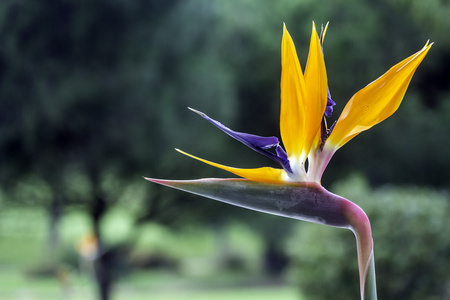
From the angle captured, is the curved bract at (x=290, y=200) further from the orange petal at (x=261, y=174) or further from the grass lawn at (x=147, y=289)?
the grass lawn at (x=147, y=289)

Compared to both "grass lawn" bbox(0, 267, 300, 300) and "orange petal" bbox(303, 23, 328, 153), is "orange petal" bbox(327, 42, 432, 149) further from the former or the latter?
"grass lawn" bbox(0, 267, 300, 300)

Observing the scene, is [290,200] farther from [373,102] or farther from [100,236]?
[100,236]

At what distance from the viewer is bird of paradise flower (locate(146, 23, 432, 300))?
68cm

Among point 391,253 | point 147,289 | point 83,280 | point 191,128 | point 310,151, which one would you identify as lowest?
point 310,151

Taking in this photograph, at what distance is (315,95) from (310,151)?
7 cm

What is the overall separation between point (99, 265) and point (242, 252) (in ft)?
16.6

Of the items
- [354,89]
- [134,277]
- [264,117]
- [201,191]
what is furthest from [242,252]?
[201,191]

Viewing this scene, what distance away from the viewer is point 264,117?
24.1ft

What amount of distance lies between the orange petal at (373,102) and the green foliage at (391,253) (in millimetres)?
3146

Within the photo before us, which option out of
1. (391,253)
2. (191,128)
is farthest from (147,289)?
(391,253)

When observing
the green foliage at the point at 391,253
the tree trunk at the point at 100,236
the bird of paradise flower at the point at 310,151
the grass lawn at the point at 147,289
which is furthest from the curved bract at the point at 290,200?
the grass lawn at the point at 147,289

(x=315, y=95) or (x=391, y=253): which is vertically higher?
(x=391, y=253)

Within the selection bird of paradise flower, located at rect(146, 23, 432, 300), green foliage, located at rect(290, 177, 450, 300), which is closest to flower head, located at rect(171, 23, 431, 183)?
bird of paradise flower, located at rect(146, 23, 432, 300)

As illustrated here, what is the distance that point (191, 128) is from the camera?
5797 mm
